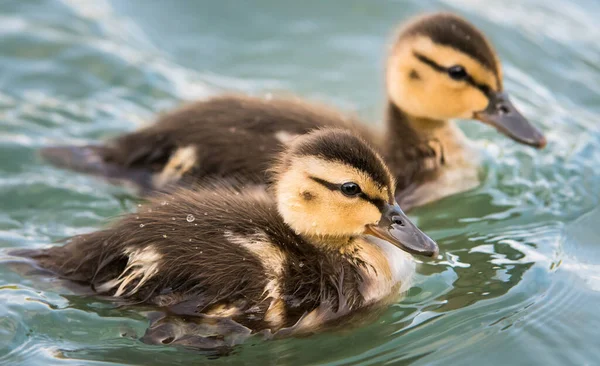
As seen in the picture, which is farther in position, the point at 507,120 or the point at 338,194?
the point at 507,120

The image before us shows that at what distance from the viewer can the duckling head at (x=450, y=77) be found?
15.5ft

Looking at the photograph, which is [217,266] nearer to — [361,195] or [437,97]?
[361,195]

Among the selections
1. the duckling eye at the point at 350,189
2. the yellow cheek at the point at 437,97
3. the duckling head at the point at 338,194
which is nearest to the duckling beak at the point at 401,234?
the duckling head at the point at 338,194

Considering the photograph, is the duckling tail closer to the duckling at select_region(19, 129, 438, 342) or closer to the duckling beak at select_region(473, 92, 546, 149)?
the duckling at select_region(19, 129, 438, 342)

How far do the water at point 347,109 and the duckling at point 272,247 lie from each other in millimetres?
Result: 125

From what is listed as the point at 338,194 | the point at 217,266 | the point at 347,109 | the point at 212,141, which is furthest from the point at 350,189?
the point at 347,109

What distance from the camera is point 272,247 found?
351 cm

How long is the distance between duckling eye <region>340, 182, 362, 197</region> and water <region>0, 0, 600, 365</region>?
1.65ft

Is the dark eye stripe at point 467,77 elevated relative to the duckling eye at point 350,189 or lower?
elevated

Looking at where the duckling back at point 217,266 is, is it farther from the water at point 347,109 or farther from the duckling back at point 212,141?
the duckling back at point 212,141

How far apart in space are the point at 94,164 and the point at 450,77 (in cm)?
181

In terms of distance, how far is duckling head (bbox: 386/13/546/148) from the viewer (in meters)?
4.73

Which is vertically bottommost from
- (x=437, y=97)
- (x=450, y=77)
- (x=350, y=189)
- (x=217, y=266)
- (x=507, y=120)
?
(x=217, y=266)

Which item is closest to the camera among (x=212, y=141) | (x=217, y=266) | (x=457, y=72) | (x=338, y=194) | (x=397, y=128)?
(x=217, y=266)
